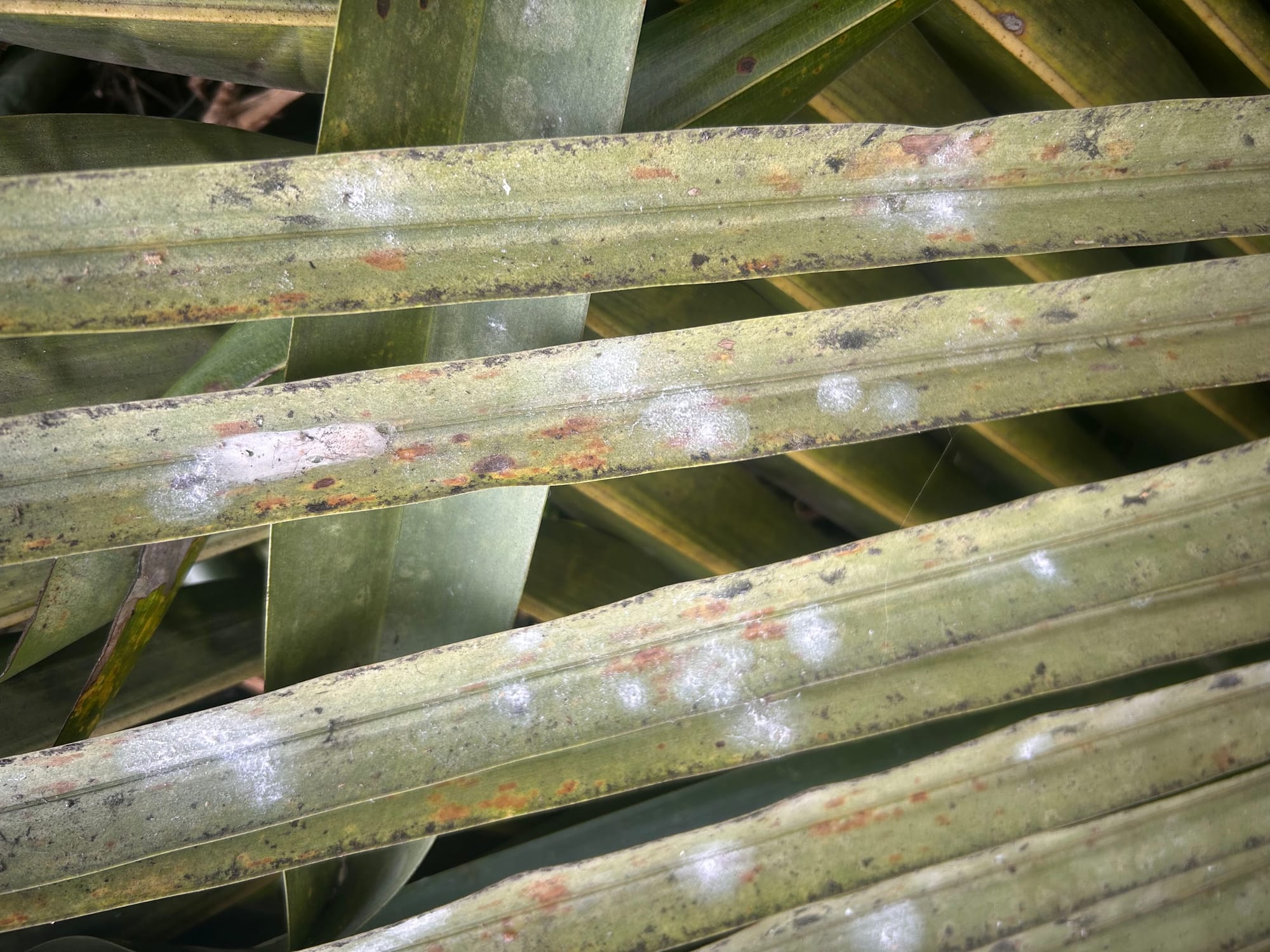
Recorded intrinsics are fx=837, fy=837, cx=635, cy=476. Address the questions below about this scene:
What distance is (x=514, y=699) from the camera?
0.56m

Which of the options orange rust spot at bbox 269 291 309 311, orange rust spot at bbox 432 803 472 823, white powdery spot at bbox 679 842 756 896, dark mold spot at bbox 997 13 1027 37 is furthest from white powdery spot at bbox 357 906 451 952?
dark mold spot at bbox 997 13 1027 37

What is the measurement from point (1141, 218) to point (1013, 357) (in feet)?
0.43

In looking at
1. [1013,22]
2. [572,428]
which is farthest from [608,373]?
[1013,22]

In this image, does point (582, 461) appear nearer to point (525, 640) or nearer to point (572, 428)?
point (572, 428)

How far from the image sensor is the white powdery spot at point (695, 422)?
550 millimetres

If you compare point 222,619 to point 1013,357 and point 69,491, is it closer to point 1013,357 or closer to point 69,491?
point 69,491

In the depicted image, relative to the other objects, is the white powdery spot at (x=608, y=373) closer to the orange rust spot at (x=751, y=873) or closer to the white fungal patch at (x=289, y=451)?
the white fungal patch at (x=289, y=451)

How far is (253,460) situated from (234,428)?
0.07 ft

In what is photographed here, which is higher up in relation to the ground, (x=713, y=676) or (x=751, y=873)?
(x=713, y=676)

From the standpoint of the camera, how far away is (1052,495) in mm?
623

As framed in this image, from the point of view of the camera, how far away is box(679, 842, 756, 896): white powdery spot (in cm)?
60

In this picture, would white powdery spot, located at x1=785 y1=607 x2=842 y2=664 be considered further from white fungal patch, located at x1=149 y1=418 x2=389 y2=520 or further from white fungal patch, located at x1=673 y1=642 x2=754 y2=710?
white fungal patch, located at x1=149 y1=418 x2=389 y2=520

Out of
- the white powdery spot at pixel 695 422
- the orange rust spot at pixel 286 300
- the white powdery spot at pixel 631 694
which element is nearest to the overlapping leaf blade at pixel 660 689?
the white powdery spot at pixel 631 694

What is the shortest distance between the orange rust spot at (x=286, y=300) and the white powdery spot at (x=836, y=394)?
0.34m
